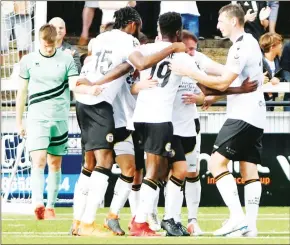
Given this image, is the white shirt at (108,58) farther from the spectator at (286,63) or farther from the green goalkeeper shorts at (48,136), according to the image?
the spectator at (286,63)

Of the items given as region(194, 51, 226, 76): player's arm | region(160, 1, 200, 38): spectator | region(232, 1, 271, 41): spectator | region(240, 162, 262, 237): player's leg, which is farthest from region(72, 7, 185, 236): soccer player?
region(232, 1, 271, 41): spectator

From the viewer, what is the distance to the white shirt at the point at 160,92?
12500 millimetres

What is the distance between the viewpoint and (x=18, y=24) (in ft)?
59.0

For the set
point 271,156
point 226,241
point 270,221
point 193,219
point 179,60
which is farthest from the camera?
point 271,156

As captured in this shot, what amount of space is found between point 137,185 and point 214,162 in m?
1.54

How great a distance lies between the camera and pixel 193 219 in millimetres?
13477

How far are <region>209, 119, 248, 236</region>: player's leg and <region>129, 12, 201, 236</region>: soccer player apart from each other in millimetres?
547

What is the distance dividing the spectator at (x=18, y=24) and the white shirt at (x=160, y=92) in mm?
5403

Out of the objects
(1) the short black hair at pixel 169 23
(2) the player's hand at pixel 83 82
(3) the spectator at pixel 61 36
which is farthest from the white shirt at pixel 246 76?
(3) the spectator at pixel 61 36

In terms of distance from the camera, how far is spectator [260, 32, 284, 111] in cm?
1905

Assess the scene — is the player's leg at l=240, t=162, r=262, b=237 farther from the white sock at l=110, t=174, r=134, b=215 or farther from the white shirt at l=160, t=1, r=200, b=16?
the white shirt at l=160, t=1, r=200, b=16

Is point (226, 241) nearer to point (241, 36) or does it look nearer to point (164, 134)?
point (164, 134)

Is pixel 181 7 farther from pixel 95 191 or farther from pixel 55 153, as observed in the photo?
pixel 95 191

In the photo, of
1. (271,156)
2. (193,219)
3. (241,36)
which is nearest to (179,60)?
(241,36)
